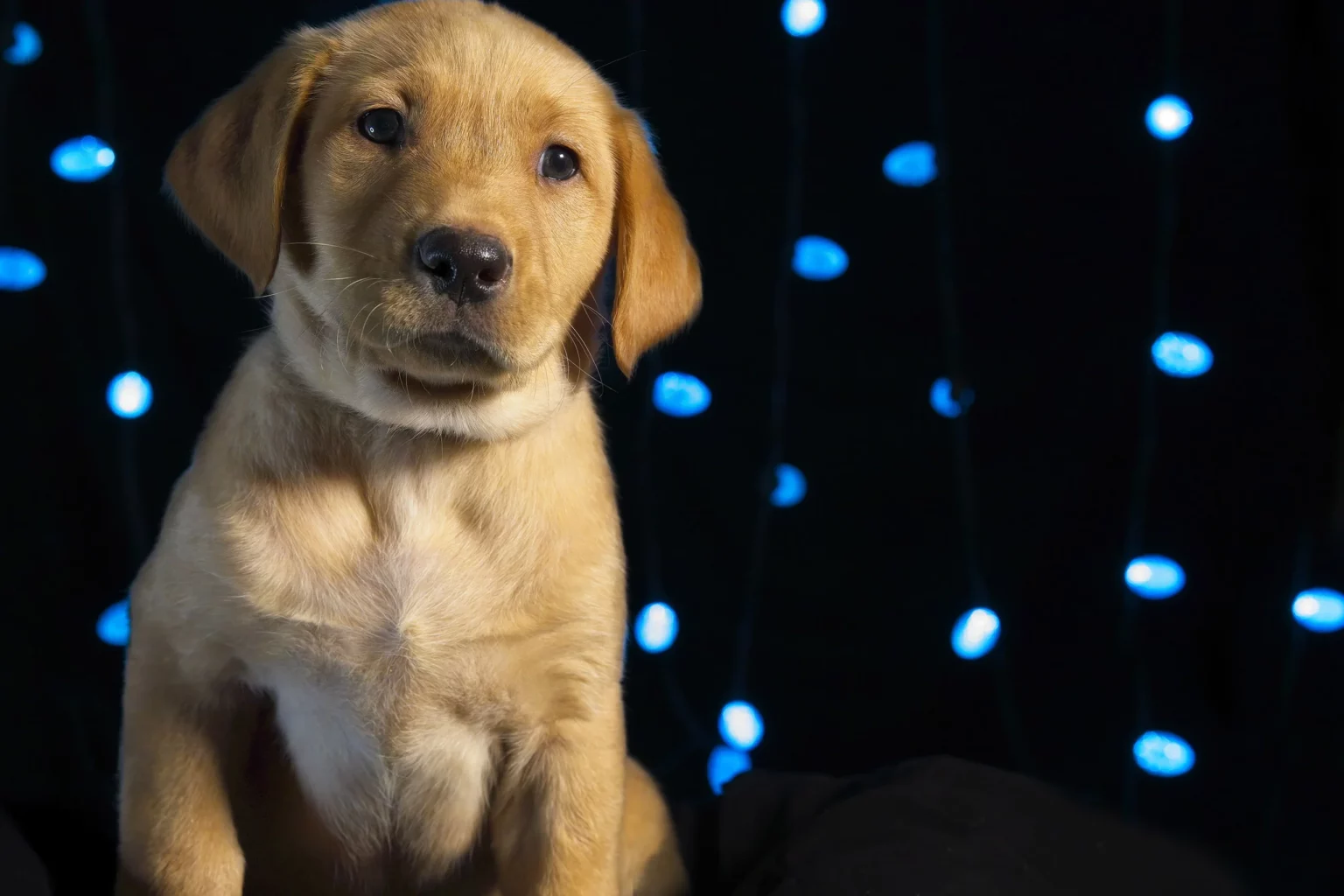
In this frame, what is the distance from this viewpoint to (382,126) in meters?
1.94

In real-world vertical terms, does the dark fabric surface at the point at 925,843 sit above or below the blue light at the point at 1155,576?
below

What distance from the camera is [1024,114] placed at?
301 centimetres

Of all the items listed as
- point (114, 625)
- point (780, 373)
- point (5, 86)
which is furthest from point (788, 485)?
point (5, 86)

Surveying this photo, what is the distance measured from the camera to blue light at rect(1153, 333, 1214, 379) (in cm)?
302

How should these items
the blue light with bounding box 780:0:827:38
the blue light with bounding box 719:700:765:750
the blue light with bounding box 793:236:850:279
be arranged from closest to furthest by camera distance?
the blue light with bounding box 780:0:827:38
the blue light with bounding box 793:236:850:279
the blue light with bounding box 719:700:765:750

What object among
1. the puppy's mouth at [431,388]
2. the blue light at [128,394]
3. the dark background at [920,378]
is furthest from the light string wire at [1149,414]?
the blue light at [128,394]

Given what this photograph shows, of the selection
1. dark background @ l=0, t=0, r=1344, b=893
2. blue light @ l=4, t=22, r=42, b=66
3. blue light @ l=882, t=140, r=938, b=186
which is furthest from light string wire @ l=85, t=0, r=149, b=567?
blue light @ l=882, t=140, r=938, b=186

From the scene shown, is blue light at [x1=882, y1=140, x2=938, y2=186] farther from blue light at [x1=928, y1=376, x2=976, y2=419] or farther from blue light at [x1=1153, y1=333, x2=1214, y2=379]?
blue light at [x1=1153, y1=333, x2=1214, y2=379]

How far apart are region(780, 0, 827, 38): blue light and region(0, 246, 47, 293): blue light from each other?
1664 mm

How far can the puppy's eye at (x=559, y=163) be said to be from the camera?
2.03 m

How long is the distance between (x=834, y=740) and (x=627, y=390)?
0.96 meters

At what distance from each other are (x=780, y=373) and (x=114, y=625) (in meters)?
1.56

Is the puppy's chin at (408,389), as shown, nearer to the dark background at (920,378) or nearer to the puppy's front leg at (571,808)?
the puppy's front leg at (571,808)

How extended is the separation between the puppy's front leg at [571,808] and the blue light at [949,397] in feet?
4.35
